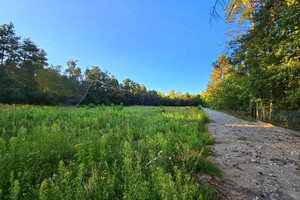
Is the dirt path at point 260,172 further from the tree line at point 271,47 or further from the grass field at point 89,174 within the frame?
the tree line at point 271,47

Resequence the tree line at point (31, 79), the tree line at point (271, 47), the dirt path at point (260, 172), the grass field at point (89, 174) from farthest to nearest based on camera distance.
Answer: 1. the tree line at point (31, 79)
2. the tree line at point (271, 47)
3. the dirt path at point (260, 172)
4. the grass field at point (89, 174)

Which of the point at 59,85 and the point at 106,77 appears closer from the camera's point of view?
the point at 59,85

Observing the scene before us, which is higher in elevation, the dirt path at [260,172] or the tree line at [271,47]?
the tree line at [271,47]

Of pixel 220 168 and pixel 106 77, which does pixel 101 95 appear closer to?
pixel 106 77

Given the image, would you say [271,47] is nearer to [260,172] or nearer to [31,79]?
[260,172]

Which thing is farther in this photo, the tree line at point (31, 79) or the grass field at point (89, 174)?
the tree line at point (31, 79)

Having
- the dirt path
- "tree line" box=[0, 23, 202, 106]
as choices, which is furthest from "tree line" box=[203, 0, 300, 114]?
"tree line" box=[0, 23, 202, 106]

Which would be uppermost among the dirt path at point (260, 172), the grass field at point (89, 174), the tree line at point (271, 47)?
the tree line at point (271, 47)

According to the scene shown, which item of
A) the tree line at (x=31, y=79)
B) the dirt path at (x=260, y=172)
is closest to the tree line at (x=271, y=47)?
the dirt path at (x=260, y=172)

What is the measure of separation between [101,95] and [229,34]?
50.2m

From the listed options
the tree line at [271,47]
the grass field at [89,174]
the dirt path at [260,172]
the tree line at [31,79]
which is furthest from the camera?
the tree line at [31,79]

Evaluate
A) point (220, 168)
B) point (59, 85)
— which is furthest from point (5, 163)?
point (59, 85)

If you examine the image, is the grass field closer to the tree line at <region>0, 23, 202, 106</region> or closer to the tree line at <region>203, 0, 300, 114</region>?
the tree line at <region>203, 0, 300, 114</region>

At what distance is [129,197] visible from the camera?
1354 mm
